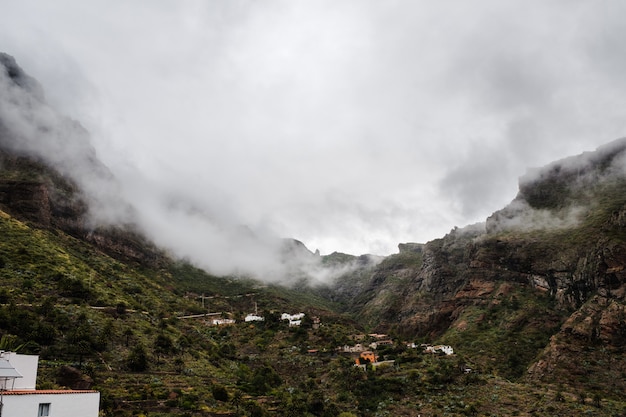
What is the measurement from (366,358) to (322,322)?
3191cm

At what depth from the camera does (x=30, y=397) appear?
2359 centimetres

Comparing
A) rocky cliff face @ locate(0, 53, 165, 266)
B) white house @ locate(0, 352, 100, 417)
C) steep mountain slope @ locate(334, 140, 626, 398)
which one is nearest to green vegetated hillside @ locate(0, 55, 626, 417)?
steep mountain slope @ locate(334, 140, 626, 398)

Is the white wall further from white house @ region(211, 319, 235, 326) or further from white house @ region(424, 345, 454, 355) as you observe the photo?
white house @ region(211, 319, 235, 326)

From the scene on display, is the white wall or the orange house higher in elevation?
the orange house

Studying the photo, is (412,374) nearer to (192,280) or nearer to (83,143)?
(192,280)

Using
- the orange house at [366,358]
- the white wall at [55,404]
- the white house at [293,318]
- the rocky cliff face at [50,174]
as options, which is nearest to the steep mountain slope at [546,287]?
the orange house at [366,358]

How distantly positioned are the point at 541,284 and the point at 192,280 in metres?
91.3

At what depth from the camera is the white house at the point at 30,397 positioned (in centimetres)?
2272

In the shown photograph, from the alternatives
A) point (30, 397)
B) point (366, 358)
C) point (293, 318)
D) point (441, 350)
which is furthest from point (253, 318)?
point (30, 397)

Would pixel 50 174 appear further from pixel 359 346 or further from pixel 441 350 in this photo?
pixel 441 350

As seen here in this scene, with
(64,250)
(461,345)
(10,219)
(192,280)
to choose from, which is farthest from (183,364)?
(192,280)

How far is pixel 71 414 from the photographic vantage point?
2581 cm

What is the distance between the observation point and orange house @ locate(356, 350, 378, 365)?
246 ft

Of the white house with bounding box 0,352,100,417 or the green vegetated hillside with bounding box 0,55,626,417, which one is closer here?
the white house with bounding box 0,352,100,417
